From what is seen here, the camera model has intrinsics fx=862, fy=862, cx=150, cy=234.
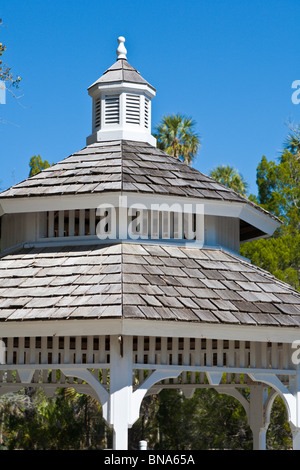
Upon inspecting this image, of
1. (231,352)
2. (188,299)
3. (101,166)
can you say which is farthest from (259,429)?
(101,166)

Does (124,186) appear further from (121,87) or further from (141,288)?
(121,87)

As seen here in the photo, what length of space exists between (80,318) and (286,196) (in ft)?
63.2

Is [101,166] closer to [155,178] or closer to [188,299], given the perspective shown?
[155,178]

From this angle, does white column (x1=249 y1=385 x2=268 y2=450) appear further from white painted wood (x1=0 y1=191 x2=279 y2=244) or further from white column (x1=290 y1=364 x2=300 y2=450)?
white painted wood (x1=0 y1=191 x2=279 y2=244)

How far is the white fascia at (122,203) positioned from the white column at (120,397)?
3.01 meters

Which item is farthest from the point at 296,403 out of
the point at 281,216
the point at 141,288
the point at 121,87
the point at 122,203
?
the point at 281,216

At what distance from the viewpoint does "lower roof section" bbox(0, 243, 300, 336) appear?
12594 millimetres

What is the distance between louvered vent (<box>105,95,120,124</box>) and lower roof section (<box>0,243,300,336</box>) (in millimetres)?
3643

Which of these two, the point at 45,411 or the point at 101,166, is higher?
the point at 101,166

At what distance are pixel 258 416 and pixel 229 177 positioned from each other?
2122 centimetres

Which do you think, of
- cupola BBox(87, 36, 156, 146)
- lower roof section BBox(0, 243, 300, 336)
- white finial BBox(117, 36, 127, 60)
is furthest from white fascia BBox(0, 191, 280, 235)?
white finial BBox(117, 36, 127, 60)

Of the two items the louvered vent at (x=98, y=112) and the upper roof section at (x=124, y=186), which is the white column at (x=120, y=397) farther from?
the louvered vent at (x=98, y=112)

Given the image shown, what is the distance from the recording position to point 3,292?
1373 centimetres

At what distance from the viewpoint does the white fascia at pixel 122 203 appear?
48.1 feet
